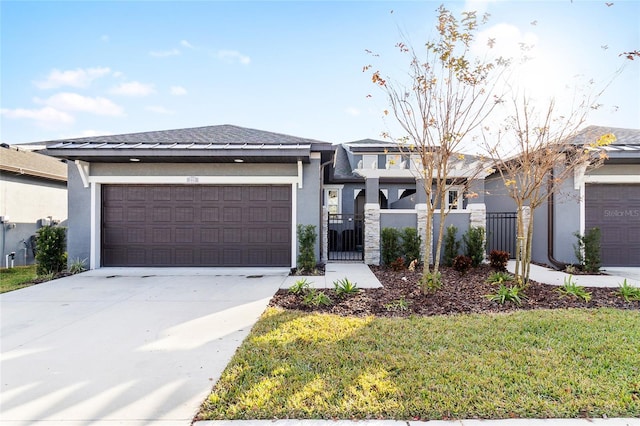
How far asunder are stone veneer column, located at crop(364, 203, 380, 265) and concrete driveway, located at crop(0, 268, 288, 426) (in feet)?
12.3

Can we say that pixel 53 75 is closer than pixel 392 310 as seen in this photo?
No

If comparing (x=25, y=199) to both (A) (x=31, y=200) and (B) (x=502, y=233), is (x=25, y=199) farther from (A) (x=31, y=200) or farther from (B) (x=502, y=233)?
(B) (x=502, y=233)

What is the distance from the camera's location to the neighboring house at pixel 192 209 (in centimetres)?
895

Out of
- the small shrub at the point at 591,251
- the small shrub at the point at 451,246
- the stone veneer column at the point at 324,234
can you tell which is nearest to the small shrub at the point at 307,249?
the stone veneer column at the point at 324,234

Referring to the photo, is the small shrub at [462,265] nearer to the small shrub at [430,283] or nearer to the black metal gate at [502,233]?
the small shrub at [430,283]

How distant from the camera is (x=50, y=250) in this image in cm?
823

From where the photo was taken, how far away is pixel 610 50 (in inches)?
213

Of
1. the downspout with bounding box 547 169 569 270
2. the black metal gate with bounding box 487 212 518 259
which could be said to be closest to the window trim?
the black metal gate with bounding box 487 212 518 259

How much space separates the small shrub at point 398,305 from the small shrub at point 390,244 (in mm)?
3880

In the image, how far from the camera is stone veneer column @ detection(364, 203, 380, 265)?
378 inches

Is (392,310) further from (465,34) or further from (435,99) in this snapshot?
(465,34)

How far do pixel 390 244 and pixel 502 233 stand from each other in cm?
501

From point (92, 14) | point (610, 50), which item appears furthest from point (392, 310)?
point (92, 14)

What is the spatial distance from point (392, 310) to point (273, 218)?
5134 millimetres
